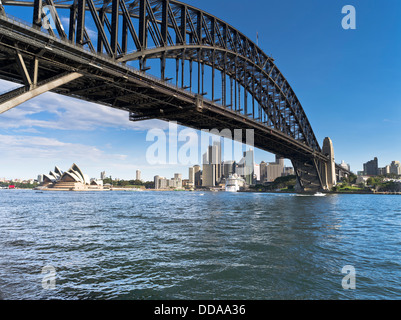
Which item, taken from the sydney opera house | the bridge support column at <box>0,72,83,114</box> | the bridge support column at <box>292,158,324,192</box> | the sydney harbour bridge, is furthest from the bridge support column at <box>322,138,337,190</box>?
the sydney opera house

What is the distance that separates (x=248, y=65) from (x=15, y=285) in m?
62.3

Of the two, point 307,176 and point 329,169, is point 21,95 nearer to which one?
point 307,176

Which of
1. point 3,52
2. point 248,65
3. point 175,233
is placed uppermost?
point 248,65

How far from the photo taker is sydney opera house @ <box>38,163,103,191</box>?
148 metres

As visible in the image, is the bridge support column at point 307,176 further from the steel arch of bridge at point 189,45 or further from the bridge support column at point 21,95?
the bridge support column at point 21,95

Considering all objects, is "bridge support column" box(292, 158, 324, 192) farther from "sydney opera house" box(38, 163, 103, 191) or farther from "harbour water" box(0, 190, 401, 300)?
"sydney opera house" box(38, 163, 103, 191)

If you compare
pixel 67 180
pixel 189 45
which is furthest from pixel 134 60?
pixel 67 180

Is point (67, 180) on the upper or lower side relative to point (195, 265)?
upper

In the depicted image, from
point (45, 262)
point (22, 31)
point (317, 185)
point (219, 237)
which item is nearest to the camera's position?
point (45, 262)

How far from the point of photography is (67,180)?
490ft

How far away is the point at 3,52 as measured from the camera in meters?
20.5

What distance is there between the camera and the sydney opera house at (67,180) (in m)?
148
